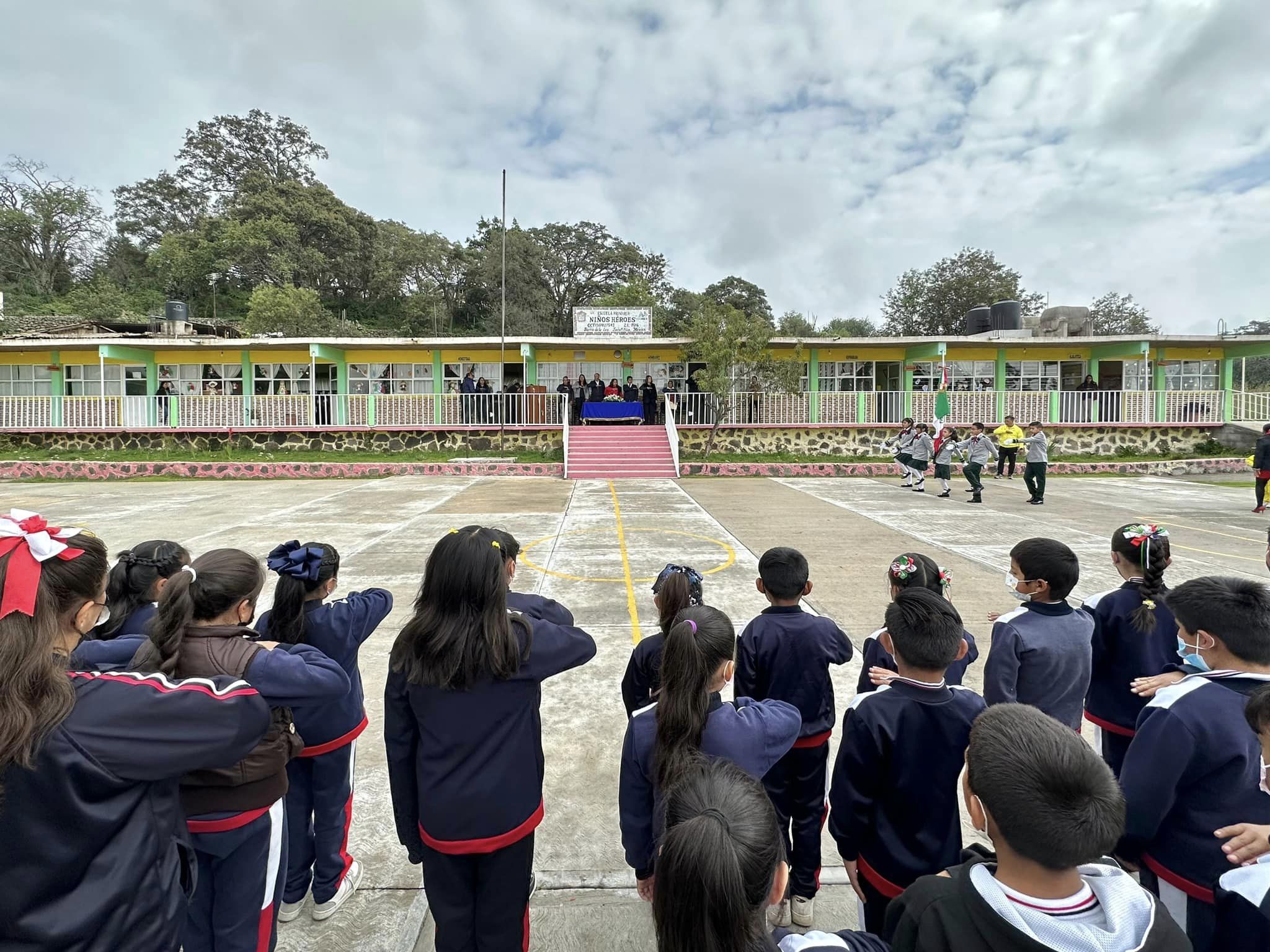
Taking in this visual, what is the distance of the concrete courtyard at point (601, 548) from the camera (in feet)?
8.03

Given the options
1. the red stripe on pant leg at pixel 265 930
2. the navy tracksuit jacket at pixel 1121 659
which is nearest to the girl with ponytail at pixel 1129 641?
the navy tracksuit jacket at pixel 1121 659

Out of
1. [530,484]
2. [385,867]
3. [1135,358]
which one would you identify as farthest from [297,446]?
[1135,358]

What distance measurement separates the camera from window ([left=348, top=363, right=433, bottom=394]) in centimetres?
2259

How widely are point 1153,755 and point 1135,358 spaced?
26.2m

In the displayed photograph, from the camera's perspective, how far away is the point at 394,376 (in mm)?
22641

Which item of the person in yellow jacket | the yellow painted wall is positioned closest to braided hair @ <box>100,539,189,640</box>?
the person in yellow jacket

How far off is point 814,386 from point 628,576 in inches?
674

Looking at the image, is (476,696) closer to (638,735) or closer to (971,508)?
(638,735)

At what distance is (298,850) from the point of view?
2332 millimetres

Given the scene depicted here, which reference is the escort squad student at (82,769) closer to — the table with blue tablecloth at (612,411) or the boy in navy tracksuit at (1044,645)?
the boy in navy tracksuit at (1044,645)

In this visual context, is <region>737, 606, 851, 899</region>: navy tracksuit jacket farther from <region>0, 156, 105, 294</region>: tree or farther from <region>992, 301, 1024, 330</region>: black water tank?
<region>0, 156, 105, 294</region>: tree

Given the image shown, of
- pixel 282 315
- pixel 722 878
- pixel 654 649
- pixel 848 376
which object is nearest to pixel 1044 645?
pixel 654 649

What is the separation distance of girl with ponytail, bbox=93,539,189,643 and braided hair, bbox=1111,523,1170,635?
367 cm

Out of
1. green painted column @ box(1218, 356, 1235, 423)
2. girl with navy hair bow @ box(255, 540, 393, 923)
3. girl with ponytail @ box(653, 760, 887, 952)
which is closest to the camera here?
girl with ponytail @ box(653, 760, 887, 952)
